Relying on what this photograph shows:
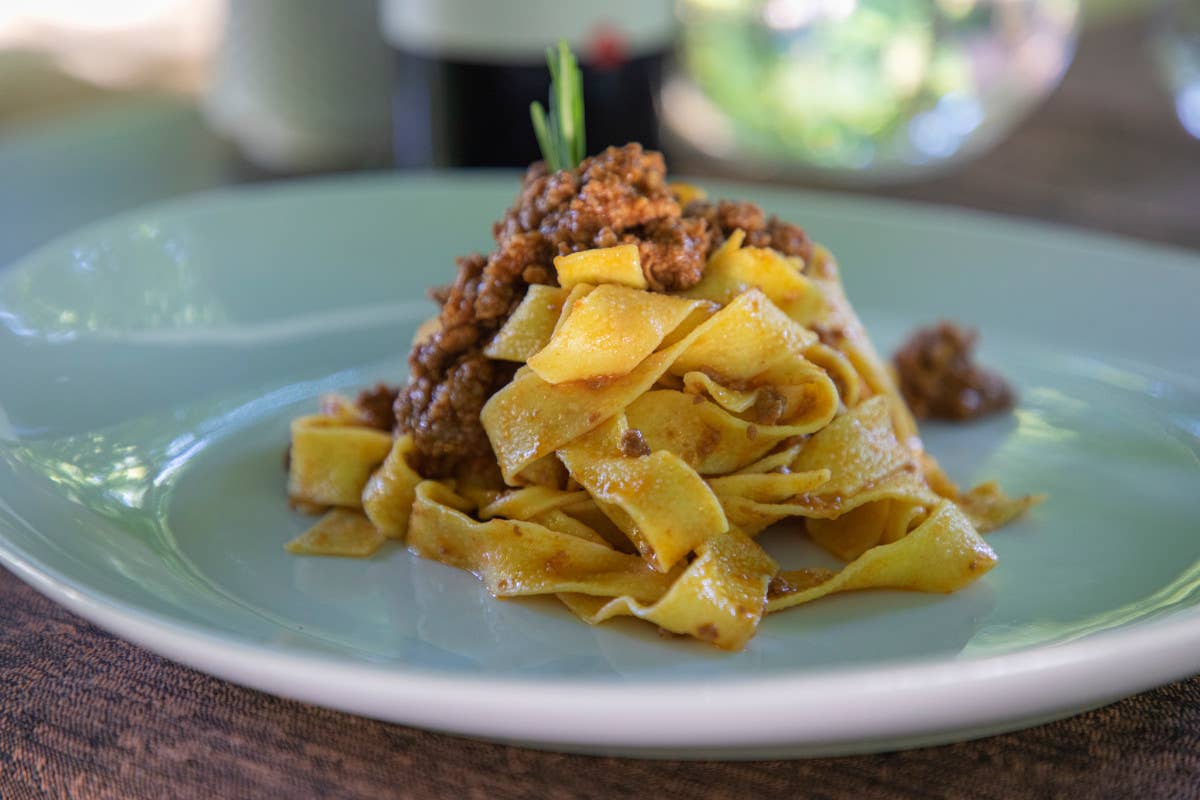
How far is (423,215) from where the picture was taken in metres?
4.33

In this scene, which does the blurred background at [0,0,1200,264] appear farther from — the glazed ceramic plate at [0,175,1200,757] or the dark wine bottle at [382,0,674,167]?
the glazed ceramic plate at [0,175,1200,757]

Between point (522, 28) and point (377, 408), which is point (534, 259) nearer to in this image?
point (377, 408)

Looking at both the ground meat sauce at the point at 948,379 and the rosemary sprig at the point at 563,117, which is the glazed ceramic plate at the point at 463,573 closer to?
the ground meat sauce at the point at 948,379

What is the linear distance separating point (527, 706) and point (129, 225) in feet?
7.86

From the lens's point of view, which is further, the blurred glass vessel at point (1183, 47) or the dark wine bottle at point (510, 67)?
the blurred glass vessel at point (1183, 47)

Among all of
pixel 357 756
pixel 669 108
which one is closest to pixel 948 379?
pixel 357 756

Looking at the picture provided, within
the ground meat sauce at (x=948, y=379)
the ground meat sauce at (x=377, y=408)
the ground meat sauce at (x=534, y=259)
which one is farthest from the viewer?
the ground meat sauce at (x=948, y=379)

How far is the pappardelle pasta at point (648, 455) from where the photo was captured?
269cm

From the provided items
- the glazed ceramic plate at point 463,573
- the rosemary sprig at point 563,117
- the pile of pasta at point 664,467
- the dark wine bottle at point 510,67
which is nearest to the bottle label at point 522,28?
the dark wine bottle at point 510,67

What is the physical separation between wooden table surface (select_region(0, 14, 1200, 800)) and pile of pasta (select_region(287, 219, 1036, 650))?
15.6 inches

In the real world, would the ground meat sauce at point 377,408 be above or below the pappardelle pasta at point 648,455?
below

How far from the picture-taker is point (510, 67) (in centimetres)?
489

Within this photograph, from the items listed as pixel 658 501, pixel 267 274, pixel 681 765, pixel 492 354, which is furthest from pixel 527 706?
pixel 267 274

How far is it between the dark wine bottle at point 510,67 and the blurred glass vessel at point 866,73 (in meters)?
0.34
